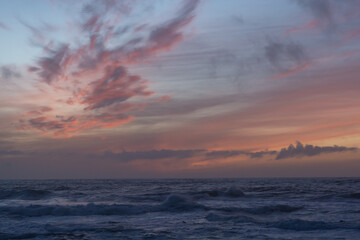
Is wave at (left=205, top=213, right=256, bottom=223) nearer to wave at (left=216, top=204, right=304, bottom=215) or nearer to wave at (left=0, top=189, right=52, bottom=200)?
wave at (left=216, top=204, right=304, bottom=215)

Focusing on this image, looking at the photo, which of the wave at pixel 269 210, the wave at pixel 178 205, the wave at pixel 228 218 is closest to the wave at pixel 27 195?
the wave at pixel 178 205

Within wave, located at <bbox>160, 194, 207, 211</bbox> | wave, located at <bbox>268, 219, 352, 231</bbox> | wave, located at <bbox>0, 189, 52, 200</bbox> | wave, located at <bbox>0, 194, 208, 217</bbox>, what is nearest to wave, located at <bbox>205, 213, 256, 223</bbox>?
wave, located at <bbox>268, 219, 352, 231</bbox>

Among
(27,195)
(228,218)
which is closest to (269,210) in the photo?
(228,218)

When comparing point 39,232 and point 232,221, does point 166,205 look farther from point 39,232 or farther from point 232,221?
point 39,232

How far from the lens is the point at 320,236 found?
13.3 m

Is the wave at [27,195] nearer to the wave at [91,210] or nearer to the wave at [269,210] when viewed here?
the wave at [91,210]

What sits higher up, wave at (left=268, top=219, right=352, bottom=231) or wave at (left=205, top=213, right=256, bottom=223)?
wave at (left=268, top=219, right=352, bottom=231)

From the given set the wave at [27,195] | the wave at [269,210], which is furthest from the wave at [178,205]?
the wave at [27,195]

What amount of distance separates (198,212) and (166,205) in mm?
4513

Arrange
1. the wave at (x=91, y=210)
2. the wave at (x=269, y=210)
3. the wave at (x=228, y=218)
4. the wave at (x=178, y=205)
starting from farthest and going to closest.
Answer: the wave at (x=178, y=205) < the wave at (x=91, y=210) < the wave at (x=269, y=210) < the wave at (x=228, y=218)

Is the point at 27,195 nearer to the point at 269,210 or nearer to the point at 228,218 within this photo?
the point at 228,218

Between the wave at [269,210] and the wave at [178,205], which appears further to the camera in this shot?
the wave at [178,205]

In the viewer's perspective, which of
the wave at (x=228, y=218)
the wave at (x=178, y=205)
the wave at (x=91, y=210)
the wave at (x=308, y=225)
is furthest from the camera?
the wave at (x=178, y=205)

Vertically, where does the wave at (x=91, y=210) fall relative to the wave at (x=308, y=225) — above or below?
below
